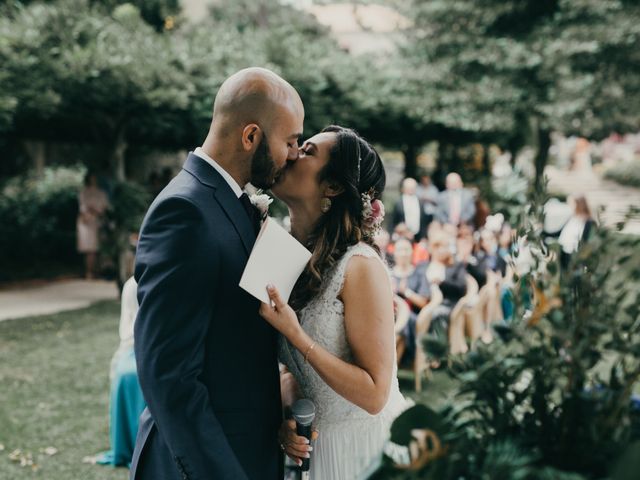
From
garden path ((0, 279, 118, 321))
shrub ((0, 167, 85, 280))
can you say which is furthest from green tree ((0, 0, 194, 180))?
shrub ((0, 167, 85, 280))

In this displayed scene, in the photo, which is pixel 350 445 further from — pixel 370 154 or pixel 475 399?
pixel 475 399

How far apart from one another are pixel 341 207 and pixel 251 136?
0.51 m

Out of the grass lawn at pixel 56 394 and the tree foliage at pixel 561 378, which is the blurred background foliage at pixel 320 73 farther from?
the tree foliage at pixel 561 378

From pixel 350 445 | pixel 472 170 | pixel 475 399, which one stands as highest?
pixel 475 399

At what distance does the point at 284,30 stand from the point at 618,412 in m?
13.4

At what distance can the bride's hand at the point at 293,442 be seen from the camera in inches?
79.1

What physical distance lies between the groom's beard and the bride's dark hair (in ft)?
0.89

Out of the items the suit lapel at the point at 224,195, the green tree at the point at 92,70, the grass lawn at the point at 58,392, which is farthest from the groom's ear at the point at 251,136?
the green tree at the point at 92,70

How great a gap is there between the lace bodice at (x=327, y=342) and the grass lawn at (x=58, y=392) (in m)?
1.06

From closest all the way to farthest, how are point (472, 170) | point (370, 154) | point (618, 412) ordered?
point (618, 412) < point (370, 154) < point (472, 170)

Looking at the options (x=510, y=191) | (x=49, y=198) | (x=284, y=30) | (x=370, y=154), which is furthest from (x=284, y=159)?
(x=49, y=198)

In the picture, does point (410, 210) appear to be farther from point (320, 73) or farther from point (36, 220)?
point (36, 220)

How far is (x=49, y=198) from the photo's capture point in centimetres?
1439

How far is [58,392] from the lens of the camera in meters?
6.39
